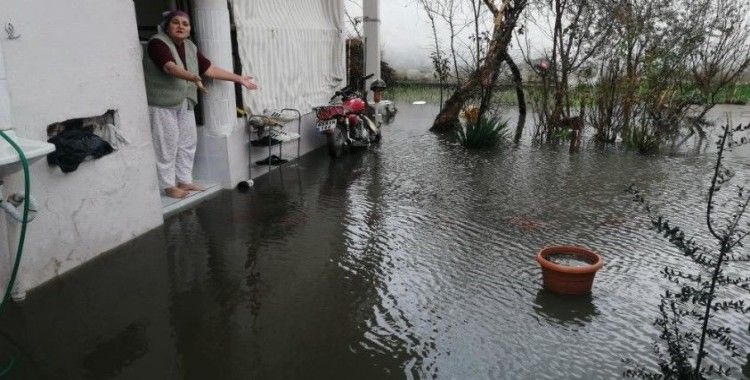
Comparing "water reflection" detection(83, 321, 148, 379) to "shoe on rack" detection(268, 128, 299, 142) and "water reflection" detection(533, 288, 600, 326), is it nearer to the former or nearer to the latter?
"water reflection" detection(533, 288, 600, 326)

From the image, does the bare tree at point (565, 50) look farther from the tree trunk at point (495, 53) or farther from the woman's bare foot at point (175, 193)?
the woman's bare foot at point (175, 193)

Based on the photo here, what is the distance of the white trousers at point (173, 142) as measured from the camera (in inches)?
203

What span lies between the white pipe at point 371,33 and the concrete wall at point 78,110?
6263 millimetres

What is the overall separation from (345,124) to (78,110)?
462cm

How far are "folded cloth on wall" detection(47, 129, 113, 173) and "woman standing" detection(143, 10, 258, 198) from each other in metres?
1.24

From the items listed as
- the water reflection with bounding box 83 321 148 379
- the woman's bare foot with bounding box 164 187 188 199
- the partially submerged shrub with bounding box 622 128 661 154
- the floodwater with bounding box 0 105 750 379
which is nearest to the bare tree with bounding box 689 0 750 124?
the partially submerged shrub with bounding box 622 128 661 154

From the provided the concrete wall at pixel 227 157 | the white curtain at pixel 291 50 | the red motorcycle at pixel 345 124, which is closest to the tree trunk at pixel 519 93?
the red motorcycle at pixel 345 124

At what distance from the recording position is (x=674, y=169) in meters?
7.07

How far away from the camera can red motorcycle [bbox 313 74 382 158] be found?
25.5 ft

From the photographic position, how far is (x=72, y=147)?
3.70 metres

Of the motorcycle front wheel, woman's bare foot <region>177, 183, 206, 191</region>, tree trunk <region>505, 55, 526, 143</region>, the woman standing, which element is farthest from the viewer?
tree trunk <region>505, 55, 526, 143</region>

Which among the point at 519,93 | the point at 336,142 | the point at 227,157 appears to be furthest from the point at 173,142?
the point at 519,93

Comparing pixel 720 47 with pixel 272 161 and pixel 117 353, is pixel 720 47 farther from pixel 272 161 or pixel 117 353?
pixel 117 353

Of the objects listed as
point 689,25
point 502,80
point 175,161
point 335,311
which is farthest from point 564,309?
point 502,80
